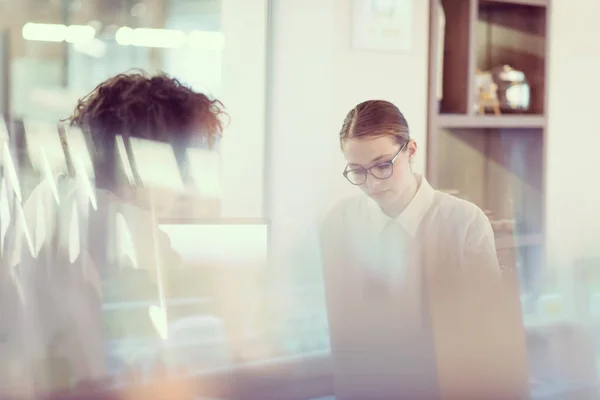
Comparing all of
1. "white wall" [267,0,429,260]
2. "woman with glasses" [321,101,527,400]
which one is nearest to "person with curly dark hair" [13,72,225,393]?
"white wall" [267,0,429,260]

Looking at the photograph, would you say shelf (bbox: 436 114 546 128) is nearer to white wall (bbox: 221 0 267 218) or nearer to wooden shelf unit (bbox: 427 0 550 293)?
wooden shelf unit (bbox: 427 0 550 293)

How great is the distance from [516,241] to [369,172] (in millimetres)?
315

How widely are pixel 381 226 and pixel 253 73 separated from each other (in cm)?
27

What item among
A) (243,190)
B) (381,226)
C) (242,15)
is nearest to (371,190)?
(381,226)

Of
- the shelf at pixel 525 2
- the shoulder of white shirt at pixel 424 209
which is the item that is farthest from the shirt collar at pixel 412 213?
the shelf at pixel 525 2

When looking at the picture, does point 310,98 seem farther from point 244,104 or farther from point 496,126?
point 496,126

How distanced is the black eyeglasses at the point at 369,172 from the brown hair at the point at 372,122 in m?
0.04

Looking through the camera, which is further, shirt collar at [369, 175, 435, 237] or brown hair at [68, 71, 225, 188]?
shirt collar at [369, 175, 435, 237]

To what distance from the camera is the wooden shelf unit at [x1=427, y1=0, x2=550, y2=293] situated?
3.75 ft

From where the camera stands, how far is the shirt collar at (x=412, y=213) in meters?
1.03

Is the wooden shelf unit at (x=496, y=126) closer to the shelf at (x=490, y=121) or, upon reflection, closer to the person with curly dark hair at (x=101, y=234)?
the shelf at (x=490, y=121)

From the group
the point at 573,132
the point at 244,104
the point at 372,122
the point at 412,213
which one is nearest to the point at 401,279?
the point at 412,213

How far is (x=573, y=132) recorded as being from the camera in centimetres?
127

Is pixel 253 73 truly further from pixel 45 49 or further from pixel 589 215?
pixel 589 215
